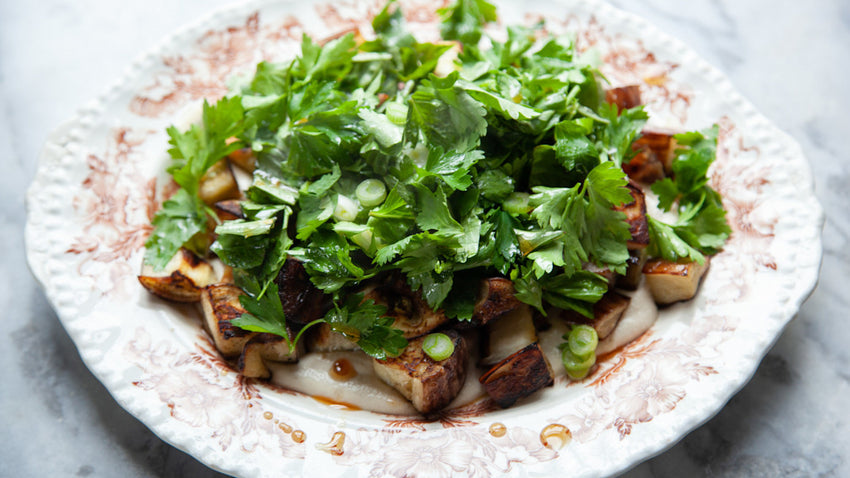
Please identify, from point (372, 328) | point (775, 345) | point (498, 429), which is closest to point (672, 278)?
point (775, 345)

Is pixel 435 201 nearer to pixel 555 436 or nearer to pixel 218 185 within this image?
pixel 555 436

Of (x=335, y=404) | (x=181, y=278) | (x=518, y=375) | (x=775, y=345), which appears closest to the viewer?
(x=518, y=375)

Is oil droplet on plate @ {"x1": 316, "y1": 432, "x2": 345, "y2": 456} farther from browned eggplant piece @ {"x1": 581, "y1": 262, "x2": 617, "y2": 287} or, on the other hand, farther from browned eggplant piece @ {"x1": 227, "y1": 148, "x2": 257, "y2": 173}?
browned eggplant piece @ {"x1": 227, "y1": 148, "x2": 257, "y2": 173}

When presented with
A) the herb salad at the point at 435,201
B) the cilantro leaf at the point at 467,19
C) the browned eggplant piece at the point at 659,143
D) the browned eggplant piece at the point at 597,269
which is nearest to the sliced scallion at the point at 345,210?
the herb salad at the point at 435,201

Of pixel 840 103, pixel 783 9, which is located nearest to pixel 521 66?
pixel 840 103

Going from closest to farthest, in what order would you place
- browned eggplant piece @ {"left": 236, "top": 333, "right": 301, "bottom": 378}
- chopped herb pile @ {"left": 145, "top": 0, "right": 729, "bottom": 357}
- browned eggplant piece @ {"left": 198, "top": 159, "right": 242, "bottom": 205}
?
1. chopped herb pile @ {"left": 145, "top": 0, "right": 729, "bottom": 357}
2. browned eggplant piece @ {"left": 236, "top": 333, "right": 301, "bottom": 378}
3. browned eggplant piece @ {"left": 198, "top": 159, "right": 242, "bottom": 205}

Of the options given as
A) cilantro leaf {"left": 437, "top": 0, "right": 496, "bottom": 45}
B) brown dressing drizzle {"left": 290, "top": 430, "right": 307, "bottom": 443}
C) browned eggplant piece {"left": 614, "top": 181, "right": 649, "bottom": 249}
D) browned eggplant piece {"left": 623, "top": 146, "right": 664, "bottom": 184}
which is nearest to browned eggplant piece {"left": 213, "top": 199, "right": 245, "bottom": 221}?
brown dressing drizzle {"left": 290, "top": 430, "right": 307, "bottom": 443}

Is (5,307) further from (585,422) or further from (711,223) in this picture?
(711,223)

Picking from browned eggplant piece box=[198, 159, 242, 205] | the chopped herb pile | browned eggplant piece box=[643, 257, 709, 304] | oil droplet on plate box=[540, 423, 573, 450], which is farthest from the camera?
browned eggplant piece box=[198, 159, 242, 205]
